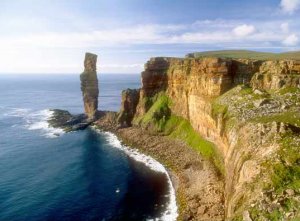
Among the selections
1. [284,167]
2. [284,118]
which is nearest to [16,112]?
[284,118]

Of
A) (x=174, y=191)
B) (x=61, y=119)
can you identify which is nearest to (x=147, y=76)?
(x=61, y=119)

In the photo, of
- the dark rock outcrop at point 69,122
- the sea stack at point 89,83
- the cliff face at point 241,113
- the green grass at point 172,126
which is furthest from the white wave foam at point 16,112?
the green grass at point 172,126

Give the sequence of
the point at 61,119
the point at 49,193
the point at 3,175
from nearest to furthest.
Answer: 1. the point at 49,193
2. the point at 3,175
3. the point at 61,119

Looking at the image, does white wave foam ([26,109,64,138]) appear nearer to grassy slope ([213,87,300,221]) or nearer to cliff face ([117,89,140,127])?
cliff face ([117,89,140,127])

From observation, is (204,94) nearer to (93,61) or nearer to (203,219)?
(203,219)

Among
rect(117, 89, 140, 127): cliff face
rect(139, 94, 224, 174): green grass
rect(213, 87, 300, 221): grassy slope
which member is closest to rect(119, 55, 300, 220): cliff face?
rect(213, 87, 300, 221): grassy slope

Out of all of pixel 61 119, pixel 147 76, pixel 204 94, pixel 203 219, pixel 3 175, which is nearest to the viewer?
pixel 203 219

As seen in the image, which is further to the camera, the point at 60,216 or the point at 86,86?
the point at 86,86
